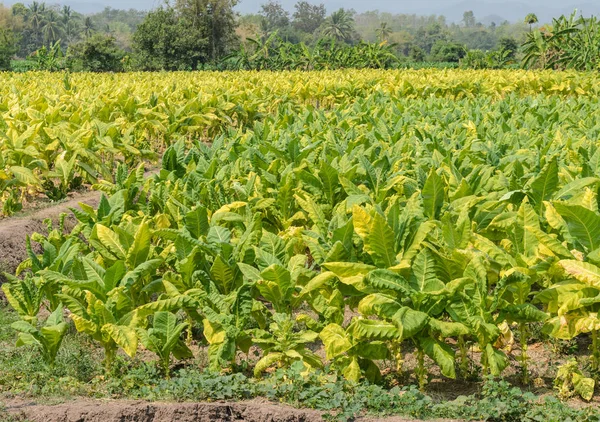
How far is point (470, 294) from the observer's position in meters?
3.93

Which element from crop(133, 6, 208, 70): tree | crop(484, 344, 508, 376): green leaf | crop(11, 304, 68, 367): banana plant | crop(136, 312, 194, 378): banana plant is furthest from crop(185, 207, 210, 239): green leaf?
crop(133, 6, 208, 70): tree

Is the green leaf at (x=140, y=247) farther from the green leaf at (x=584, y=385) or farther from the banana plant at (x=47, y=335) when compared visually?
the green leaf at (x=584, y=385)

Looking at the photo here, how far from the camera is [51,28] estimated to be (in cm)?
10412

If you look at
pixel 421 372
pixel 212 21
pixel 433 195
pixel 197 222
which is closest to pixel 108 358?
pixel 197 222

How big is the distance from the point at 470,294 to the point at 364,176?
8.26 feet

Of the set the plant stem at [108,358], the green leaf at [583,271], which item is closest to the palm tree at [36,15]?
A: the plant stem at [108,358]

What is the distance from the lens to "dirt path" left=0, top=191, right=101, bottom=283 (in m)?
6.59

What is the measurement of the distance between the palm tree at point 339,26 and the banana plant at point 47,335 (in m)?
105

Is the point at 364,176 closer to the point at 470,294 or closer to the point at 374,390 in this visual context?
the point at 470,294

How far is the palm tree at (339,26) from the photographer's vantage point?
10783 cm

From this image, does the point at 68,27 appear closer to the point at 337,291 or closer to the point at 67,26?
the point at 67,26

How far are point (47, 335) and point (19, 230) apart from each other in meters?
3.28

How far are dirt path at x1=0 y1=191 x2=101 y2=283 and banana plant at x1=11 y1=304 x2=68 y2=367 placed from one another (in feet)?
7.73

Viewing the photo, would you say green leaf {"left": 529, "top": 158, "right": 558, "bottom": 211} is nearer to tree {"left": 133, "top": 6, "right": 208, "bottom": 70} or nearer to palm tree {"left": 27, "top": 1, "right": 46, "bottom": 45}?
tree {"left": 133, "top": 6, "right": 208, "bottom": 70}
